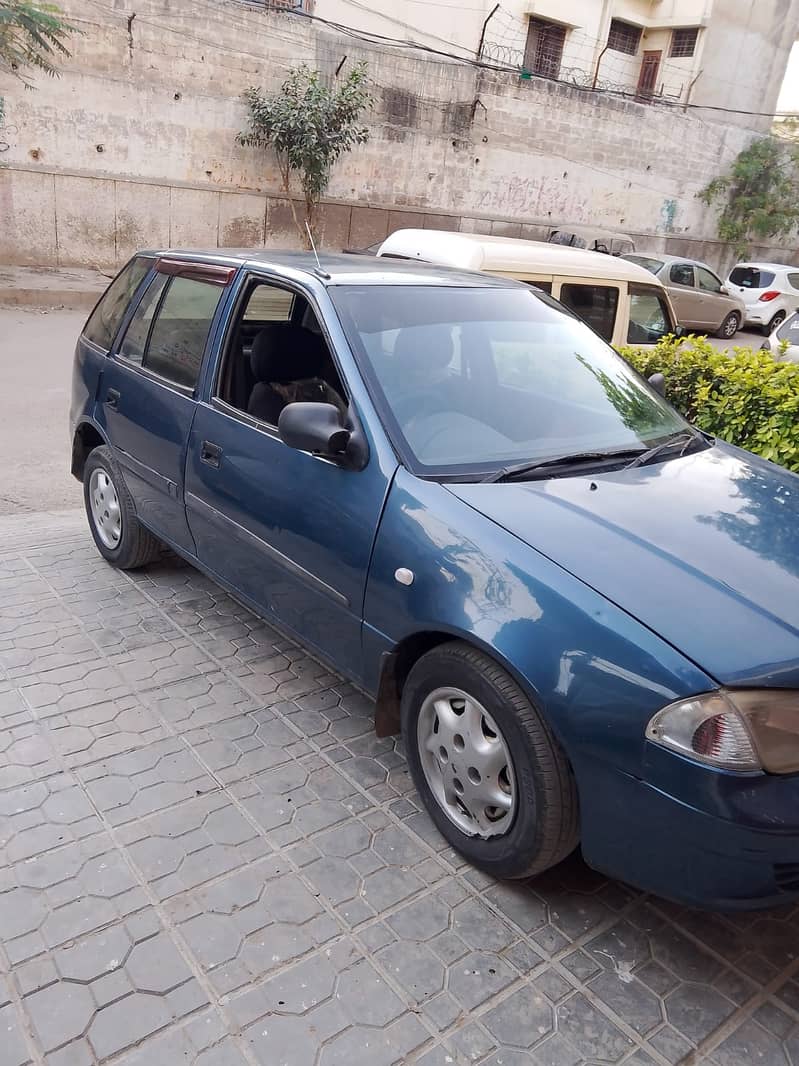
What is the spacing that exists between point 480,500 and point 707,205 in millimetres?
27264

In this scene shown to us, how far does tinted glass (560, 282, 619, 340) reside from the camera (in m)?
7.22

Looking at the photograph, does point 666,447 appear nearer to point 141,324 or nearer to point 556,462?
point 556,462

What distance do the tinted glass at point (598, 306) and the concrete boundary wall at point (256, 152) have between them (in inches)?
505

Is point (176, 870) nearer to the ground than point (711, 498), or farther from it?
nearer to the ground

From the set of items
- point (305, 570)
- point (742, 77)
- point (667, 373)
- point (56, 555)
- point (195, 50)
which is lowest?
point (56, 555)

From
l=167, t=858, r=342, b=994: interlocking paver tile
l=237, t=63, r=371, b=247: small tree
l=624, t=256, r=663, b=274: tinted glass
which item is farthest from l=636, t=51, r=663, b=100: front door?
l=167, t=858, r=342, b=994: interlocking paver tile

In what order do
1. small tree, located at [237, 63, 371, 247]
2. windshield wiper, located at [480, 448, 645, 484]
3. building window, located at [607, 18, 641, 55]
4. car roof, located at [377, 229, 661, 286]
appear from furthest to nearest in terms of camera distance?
building window, located at [607, 18, 641, 55]
small tree, located at [237, 63, 371, 247]
car roof, located at [377, 229, 661, 286]
windshield wiper, located at [480, 448, 645, 484]

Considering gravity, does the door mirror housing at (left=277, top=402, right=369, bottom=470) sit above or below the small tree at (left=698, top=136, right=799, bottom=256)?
below

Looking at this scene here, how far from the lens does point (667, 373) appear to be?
5.43m

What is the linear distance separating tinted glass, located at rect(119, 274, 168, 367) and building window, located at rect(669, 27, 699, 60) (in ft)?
101

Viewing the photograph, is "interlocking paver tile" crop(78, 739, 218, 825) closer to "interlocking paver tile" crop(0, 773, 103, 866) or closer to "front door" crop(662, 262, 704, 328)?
"interlocking paver tile" crop(0, 773, 103, 866)

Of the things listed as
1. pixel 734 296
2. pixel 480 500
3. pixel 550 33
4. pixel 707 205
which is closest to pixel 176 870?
pixel 480 500

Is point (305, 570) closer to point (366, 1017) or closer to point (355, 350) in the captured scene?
point (355, 350)

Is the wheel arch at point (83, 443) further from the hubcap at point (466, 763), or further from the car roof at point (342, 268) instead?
the hubcap at point (466, 763)
